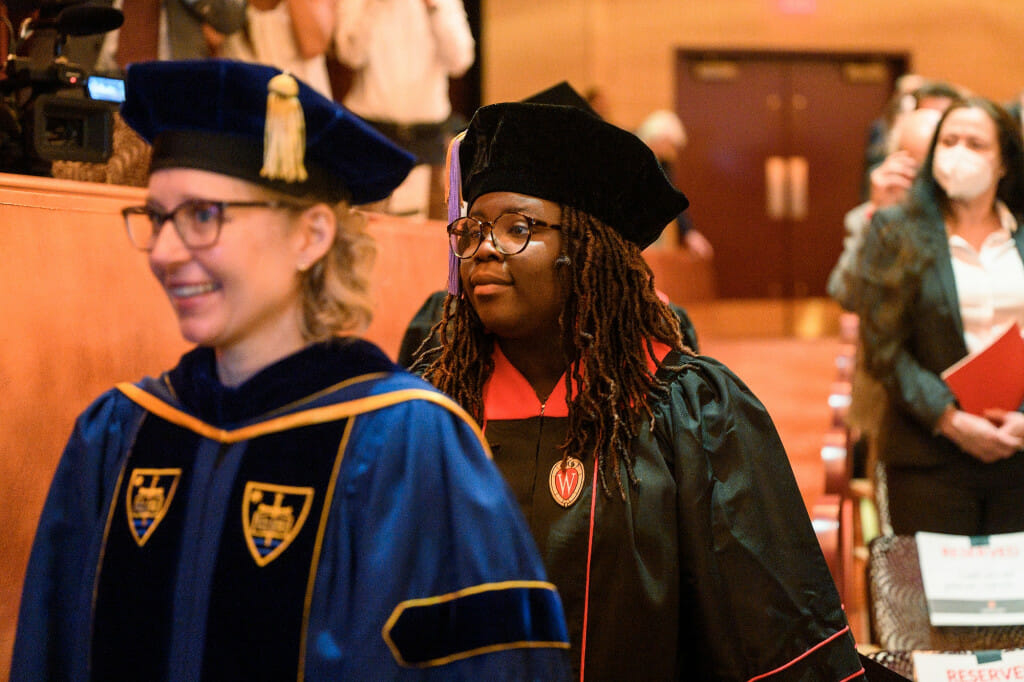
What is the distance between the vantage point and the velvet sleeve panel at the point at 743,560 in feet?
6.16

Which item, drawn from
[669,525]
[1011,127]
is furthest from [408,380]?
[1011,127]

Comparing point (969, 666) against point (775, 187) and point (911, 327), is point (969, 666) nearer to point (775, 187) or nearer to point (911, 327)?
point (911, 327)

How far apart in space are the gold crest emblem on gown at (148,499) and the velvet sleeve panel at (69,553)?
0.17 feet

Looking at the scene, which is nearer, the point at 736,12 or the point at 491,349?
the point at 491,349

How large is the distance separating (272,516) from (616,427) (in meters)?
0.74

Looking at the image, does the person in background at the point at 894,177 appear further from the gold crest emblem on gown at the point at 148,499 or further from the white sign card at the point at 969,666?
the gold crest emblem on gown at the point at 148,499

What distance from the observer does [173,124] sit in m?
1.44

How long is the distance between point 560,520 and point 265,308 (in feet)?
2.34

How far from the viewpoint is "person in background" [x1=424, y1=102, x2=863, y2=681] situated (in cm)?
188

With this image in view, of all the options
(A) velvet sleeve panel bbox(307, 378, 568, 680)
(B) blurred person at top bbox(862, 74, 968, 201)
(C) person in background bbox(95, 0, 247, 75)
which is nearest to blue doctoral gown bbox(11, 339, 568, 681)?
(A) velvet sleeve panel bbox(307, 378, 568, 680)

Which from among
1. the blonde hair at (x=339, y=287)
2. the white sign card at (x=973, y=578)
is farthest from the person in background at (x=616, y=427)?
the white sign card at (x=973, y=578)

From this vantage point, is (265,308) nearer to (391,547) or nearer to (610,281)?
(391,547)

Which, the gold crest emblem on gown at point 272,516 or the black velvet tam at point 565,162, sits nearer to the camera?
the gold crest emblem on gown at point 272,516

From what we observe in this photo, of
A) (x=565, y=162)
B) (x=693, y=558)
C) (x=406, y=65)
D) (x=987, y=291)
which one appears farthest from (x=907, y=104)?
(x=693, y=558)
